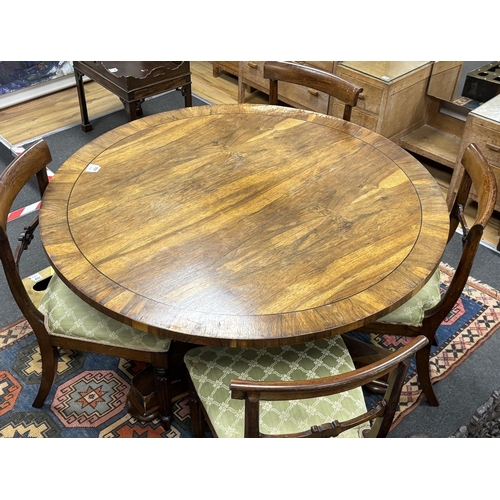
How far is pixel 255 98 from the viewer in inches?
164

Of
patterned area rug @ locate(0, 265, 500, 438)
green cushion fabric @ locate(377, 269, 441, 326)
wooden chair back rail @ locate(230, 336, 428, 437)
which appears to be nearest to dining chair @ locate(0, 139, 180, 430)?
patterned area rug @ locate(0, 265, 500, 438)

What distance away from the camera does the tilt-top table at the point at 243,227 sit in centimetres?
147

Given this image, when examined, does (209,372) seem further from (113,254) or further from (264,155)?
(264,155)

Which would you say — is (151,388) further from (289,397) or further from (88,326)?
(289,397)

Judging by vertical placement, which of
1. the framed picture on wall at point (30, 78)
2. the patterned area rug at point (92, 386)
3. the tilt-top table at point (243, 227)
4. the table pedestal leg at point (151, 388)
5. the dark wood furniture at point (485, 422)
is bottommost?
the patterned area rug at point (92, 386)

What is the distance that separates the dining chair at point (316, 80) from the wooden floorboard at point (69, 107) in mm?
1223

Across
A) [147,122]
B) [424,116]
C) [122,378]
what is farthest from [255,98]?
[122,378]

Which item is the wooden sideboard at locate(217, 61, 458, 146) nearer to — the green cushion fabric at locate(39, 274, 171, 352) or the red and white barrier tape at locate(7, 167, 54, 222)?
the red and white barrier tape at locate(7, 167, 54, 222)

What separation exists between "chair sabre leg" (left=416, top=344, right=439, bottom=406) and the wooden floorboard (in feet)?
5.08

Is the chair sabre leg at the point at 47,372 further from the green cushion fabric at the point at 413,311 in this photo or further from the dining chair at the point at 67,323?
the green cushion fabric at the point at 413,311

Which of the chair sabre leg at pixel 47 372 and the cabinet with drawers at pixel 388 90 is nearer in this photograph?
the chair sabre leg at pixel 47 372

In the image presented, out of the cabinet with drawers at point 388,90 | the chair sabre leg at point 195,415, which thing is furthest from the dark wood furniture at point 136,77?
the chair sabre leg at point 195,415

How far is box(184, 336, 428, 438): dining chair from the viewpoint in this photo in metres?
1.26

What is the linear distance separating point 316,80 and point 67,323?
1.39m
